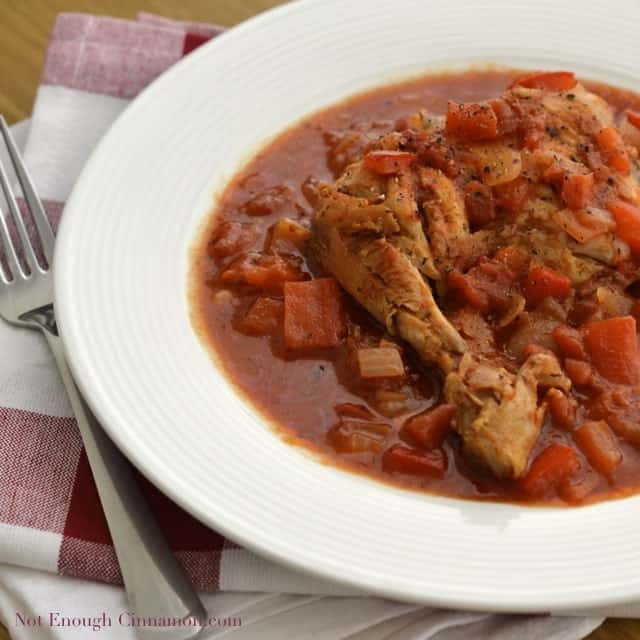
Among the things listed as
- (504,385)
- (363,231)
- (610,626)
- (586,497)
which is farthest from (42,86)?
(610,626)

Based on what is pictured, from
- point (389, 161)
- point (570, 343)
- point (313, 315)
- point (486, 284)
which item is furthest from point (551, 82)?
point (313, 315)

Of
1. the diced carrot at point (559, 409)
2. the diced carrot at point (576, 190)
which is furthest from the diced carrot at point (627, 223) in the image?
the diced carrot at point (559, 409)

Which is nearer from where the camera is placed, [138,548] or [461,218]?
[138,548]

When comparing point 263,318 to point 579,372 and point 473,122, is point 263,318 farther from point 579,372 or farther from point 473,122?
point 579,372

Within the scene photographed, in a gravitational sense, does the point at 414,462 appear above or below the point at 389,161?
below

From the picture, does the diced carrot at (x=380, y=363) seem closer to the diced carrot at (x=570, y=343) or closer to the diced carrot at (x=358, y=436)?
the diced carrot at (x=358, y=436)

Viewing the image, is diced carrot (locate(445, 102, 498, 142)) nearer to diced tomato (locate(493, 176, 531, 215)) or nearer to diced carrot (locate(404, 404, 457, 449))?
diced tomato (locate(493, 176, 531, 215))

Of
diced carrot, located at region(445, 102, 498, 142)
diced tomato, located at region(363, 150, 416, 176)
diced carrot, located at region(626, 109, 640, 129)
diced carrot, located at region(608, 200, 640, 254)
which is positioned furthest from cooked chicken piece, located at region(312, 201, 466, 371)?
diced carrot, located at region(626, 109, 640, 129)
